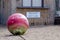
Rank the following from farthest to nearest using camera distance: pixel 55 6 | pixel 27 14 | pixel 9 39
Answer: pixel 55 6, pixel 27 14, pixel 9 39

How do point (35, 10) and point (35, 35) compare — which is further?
point (35, 10)

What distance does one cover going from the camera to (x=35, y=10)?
A: 62.9 feet

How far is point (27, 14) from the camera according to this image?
747 inches

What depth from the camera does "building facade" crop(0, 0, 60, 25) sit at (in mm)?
18797

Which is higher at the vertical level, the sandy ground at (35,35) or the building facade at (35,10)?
the building facade at (35,10)

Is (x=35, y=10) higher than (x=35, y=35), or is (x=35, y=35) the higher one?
(x=35, y=10)

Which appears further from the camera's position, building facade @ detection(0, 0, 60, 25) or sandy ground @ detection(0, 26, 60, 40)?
building facade @ detection(0, 0, 60, 25)

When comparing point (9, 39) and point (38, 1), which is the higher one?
point (38, 1)

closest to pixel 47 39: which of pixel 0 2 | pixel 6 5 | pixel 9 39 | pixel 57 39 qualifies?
pixel 57 39

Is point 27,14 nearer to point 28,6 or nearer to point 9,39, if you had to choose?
point 28,6

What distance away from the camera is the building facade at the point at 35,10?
61.7ft

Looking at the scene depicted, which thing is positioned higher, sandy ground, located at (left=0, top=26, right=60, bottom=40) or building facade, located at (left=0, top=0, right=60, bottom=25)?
building facade, located at (left=0, top=0, right=60, bottom=25)

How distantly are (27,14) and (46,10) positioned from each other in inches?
66.0

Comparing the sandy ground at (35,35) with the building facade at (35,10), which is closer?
the sandy ground at (35,35)
